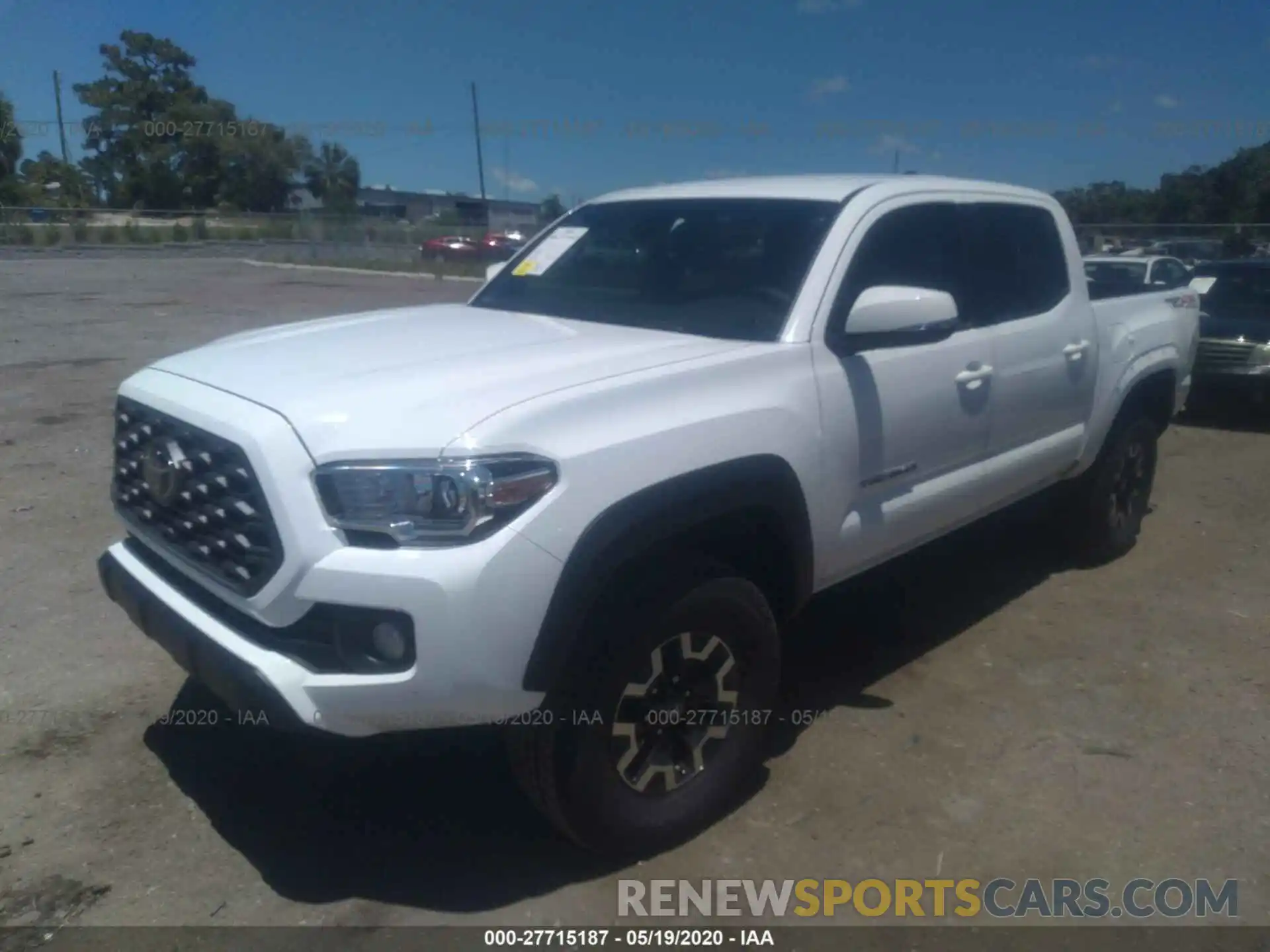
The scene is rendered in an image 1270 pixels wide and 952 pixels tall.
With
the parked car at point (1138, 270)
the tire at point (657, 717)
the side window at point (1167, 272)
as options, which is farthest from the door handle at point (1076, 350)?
the side window at point (1167, 272)

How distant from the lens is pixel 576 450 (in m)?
2.81

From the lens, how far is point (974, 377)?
4246 millimetres

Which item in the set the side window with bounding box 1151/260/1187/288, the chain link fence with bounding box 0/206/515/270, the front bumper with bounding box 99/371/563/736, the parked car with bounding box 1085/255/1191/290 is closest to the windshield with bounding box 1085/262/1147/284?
the parked car with bounding box 1085/255/1191/290

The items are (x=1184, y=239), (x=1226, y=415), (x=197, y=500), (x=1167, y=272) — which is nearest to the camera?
(x=197, y=500)

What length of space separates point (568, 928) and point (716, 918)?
1.36 ft

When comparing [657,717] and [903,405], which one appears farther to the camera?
[903,405]

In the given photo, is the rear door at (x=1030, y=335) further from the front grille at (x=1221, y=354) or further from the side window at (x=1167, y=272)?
the side window at (x=1167, y=272)

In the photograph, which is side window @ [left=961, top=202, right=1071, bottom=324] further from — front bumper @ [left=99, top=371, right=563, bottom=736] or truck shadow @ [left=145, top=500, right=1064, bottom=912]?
front bumper @ [left=99, top=371, right=563, bottom=736]

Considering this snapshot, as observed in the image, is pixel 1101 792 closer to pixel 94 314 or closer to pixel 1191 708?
pixel 1191 708

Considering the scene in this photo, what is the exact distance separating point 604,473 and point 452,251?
119ft

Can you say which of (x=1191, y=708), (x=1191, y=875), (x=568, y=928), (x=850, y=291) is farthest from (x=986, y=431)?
(x=568, y=928)

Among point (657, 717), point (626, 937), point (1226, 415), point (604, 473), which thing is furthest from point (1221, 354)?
point (626, 937)

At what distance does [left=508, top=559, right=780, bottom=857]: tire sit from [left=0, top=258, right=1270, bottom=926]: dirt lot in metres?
0.17

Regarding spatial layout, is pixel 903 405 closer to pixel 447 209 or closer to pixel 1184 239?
pixel 1184 239
